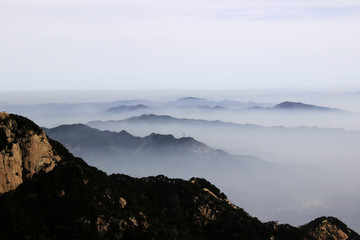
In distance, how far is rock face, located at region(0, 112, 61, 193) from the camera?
51750mm

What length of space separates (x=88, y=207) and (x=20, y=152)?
461 inches

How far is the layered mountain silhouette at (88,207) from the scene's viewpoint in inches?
Result: 2020

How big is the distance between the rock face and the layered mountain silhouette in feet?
0.42

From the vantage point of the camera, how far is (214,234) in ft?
252

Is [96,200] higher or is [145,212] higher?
[96,200]

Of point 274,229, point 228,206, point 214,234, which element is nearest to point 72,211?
point 214,234

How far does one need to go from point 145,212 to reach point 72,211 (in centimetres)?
1530

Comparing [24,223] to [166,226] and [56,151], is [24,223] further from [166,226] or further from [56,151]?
[166,226]

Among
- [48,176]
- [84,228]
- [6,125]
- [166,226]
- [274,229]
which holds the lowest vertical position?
[274,229]

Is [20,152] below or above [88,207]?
above

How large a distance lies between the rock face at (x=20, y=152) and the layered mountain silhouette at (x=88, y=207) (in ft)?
0.42

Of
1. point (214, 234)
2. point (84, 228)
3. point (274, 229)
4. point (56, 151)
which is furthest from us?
point (274, 229)

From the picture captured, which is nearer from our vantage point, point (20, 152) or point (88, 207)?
point (20, 152)

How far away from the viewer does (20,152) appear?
179ft
